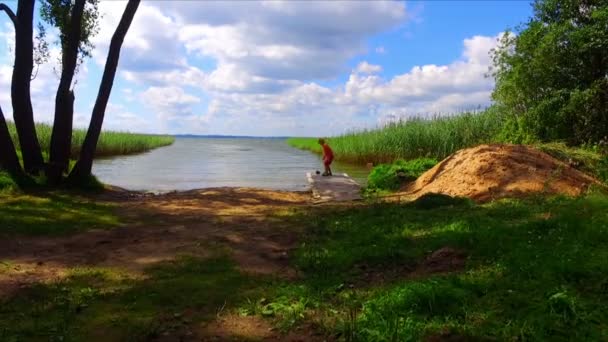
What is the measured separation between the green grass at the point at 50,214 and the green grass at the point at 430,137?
1511cm

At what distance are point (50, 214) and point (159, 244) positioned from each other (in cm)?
314

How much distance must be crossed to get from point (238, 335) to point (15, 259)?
12.0ft

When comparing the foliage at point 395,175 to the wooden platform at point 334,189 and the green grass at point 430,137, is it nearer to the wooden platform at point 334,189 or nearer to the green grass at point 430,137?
the wooden platform at point 334,189

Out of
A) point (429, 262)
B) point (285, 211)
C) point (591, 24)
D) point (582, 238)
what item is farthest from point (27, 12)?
point (591, 24)

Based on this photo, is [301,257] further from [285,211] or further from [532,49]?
[532,49]

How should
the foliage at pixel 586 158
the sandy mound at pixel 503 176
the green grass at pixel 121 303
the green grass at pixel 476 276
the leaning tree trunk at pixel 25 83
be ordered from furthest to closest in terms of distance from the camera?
the leaning tree trunk at pixel 25 83, the foliage at pixel 586 158, the sandy mound at pixel 503 176, the green grass at pixel 121 303, the green grass at pixel 476 276

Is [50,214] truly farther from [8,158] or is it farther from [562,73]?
[562,73]

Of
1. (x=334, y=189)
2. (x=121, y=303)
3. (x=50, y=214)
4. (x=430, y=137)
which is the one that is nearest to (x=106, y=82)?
(x=50, y=214)

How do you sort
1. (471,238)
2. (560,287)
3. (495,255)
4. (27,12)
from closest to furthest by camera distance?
(560,287) → (495,255) → (471,238) → (27,12)

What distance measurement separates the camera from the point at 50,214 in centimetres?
873

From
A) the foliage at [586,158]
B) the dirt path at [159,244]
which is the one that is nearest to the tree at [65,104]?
the dirt path at [159,244]

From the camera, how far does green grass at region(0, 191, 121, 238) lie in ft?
24.9

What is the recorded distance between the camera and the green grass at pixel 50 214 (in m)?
7.58

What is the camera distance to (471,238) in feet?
18.4
